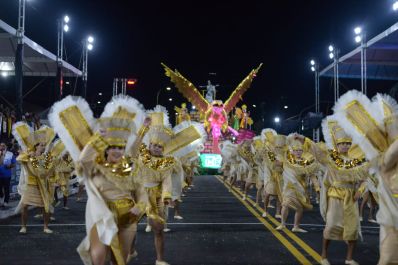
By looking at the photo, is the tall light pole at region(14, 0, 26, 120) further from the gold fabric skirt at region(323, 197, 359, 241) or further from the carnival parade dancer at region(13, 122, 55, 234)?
the gold fabric skirt at region(323, 197, 359, 241)

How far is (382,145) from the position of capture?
569 cm

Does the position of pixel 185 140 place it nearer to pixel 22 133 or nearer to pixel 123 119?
pixel 123 119

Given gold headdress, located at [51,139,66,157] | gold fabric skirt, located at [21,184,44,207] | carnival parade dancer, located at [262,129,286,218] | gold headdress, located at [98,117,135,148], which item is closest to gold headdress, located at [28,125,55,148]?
gold headdress, located at [51,139,66,157]

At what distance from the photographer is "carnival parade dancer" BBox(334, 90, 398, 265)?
536cm

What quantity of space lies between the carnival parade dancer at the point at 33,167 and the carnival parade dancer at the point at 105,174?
545 cm

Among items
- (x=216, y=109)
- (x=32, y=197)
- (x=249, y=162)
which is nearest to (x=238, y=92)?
(x=216, y=109)

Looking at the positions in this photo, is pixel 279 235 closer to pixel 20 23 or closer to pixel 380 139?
pixel 380 139

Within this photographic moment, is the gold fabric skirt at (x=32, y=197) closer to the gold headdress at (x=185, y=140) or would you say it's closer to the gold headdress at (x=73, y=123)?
the gold headdress at (x=185, y=140)

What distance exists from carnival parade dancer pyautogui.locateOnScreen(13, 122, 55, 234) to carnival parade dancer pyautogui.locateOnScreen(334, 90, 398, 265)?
6731 mm

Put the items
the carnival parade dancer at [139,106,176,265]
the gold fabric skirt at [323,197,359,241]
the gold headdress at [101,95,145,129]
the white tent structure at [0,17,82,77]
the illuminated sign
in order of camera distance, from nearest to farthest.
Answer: the gold headdress at [101,95,145,129] < the gold fabric skirt at [323,197,359,241] < the carnival parade dancer at [139,106,176,265] < the white tent structure at [0,17,82,77] < the illuminated sign

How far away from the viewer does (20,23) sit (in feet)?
61.1

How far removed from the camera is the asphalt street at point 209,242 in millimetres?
7913

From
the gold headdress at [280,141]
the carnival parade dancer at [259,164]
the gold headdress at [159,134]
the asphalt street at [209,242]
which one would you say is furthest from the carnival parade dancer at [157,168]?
the carnival parade dancer at [259,164]

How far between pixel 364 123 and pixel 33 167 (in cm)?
717
